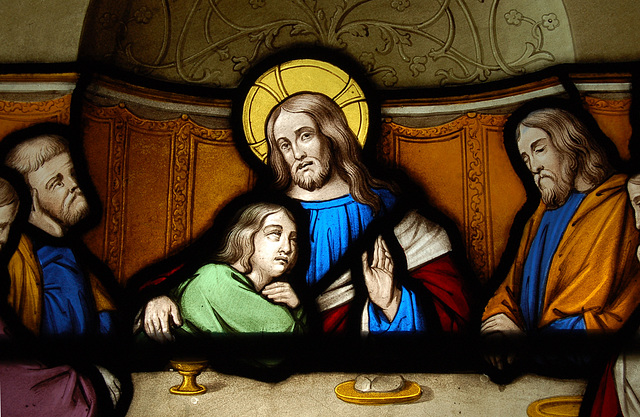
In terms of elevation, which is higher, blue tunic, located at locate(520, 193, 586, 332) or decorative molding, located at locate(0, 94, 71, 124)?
decorative molding, located at locate(0, 94, 71, 124)

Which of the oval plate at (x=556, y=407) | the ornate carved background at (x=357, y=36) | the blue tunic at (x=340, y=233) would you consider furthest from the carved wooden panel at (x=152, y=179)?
the oval plate at (x=556, y=407)

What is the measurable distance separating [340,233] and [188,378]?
53.2 inches

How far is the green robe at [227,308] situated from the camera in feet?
19.1

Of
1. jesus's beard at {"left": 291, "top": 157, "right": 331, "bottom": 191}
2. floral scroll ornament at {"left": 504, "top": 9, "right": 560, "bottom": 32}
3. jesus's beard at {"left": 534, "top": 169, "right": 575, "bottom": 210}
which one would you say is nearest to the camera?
jesus's beard at {"left": 534, "top": 169, "right": 575, "bottom": 210}

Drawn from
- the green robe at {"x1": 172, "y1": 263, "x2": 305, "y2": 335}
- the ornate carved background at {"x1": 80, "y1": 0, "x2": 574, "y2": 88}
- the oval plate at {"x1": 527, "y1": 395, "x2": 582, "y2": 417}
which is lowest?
the oval plate at {"x1": 527, "y1": 395, "x2": 582, "y2": 417}

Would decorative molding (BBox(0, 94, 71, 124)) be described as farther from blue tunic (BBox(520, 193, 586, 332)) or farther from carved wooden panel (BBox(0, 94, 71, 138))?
blue tunic (BBox(520, 193, 586, 332))

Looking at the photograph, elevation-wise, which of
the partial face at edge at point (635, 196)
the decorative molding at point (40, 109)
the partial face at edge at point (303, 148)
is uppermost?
the decorative molding at point (40, 109)

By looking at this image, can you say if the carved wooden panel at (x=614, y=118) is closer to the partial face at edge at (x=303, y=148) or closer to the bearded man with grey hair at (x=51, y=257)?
the partial face at edge at (x=303, y=148)

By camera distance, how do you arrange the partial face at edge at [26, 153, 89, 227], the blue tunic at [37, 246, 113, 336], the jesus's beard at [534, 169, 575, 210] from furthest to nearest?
the jesus's beard at [534, 169, 575, 210], the partial face at edge at [26, 153, 89, 227], the blue tunic at [37, 246, 113, 336]

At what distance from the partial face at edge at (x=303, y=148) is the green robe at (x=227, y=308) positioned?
0.81 m

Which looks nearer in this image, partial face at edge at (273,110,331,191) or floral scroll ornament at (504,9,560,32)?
partial face at edge at (273,110,331,191)

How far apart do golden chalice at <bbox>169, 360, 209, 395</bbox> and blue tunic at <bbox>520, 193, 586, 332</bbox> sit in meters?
2.07

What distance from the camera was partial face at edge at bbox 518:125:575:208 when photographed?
610 centimetres

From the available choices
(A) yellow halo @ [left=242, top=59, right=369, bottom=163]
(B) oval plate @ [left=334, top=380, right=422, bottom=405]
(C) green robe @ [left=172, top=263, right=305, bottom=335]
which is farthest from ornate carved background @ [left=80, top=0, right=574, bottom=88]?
(B) oval plate @ [left=334, top=380, right=422, bottom=405]
